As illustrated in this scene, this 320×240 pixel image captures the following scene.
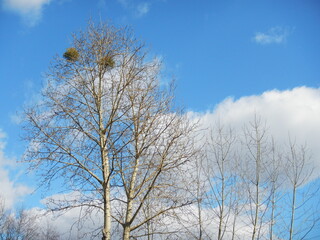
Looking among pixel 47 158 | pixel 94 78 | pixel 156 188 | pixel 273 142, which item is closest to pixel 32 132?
pixel 47 158

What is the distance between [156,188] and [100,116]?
6.98ft

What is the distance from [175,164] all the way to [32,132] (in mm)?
3280

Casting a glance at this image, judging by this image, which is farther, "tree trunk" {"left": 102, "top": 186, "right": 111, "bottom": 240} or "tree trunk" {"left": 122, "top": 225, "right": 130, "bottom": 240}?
"tree trunk" {"left": 122, "top": 225, "right": 130, "bottom": 240}

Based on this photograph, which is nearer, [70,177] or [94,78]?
[70,177]

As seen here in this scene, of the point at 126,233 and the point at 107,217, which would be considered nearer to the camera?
the point at 107,217

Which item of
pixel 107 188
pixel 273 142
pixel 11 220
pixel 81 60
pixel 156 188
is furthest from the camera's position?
pixel 11 220

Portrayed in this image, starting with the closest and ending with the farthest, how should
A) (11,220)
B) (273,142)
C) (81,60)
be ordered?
(81,60), (273,142), (11,220)

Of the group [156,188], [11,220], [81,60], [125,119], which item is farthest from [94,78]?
[11,220]

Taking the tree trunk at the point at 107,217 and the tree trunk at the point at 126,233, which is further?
the tree trunk at the point at 126,233

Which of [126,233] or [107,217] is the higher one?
[107,217]

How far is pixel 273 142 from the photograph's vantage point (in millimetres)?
13391

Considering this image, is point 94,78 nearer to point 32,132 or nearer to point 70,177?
point 32,132

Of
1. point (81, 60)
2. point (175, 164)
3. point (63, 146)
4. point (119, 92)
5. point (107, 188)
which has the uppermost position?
point (81, 60)

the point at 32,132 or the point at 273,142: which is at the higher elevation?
the point at 273,142
